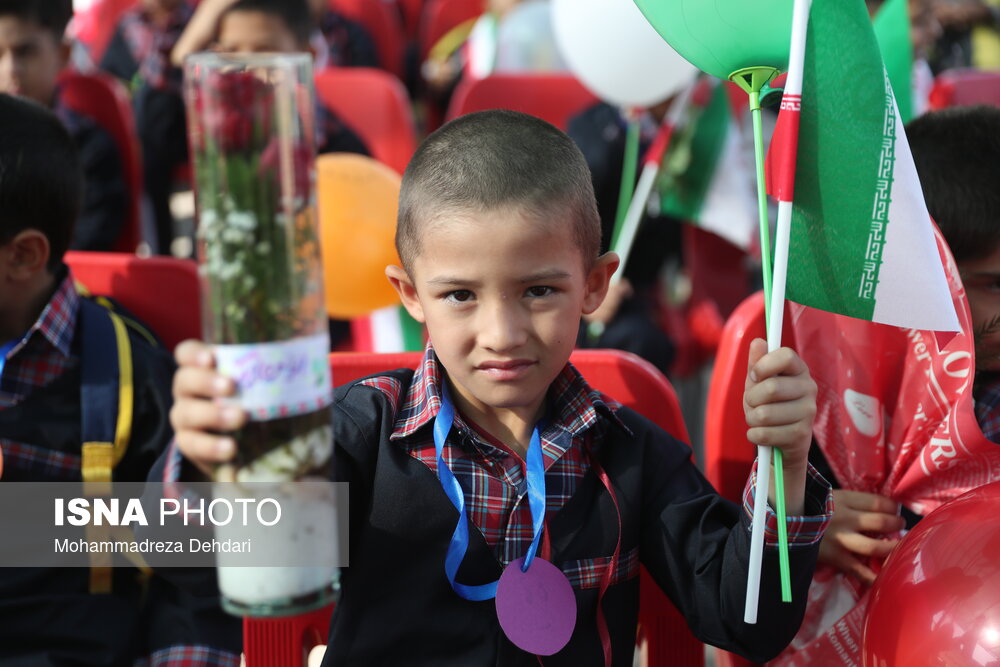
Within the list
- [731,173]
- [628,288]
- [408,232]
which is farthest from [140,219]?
[408,232]

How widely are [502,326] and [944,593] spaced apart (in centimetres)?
58

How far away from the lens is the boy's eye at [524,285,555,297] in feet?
4.45

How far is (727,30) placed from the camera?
3.97 feet

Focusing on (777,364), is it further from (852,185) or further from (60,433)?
(60,433)

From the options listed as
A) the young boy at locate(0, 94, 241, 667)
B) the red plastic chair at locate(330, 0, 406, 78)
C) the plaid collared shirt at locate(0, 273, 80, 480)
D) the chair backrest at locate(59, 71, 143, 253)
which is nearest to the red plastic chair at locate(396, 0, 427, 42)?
the red plastic chair at locate(330, 0, 406, 78)

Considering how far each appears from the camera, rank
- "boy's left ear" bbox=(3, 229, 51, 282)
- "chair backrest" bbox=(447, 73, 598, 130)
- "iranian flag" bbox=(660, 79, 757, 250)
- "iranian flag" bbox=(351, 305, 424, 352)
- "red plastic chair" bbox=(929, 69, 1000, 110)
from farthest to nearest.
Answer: "chair backrest" bbox=(447, 73, 598, 130), "red plastic chair" bbox=(929, 69, 1000, 110), "iranian flag" bbox=(660, 79, 757, 250), "iranian flag" bbox=(351, 305, 424, 352), "boy's left ear" bbox=(3, 229, 51, 282)

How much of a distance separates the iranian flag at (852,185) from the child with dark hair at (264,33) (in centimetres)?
220

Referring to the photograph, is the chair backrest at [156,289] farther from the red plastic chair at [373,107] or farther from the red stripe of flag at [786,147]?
the red plastic chair at [373,107]

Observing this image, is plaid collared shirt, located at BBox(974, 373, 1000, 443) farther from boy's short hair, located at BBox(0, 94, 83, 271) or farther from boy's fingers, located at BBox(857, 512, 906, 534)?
boy's short hair, located at BBox(0, 94, 83, 271)

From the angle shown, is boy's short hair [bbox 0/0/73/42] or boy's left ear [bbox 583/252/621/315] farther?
boy's short hair [bbox 0/0/73/42]

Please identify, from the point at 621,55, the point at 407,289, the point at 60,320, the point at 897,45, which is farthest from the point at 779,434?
the point at 621,55

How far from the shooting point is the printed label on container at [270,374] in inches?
38.4

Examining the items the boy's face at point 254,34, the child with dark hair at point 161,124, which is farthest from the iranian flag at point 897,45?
the child with dark hair at point 161,124

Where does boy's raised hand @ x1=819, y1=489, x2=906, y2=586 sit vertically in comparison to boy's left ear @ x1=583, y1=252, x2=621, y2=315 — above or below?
below
